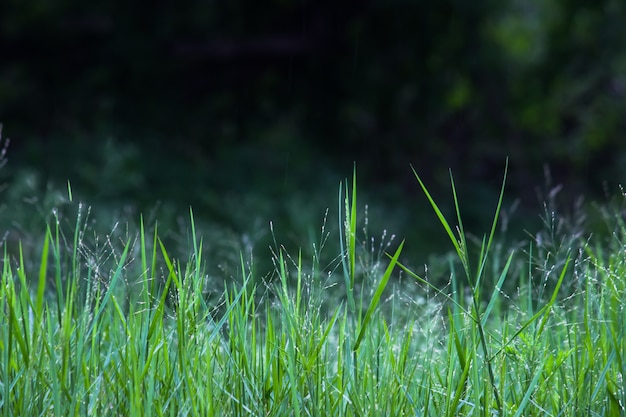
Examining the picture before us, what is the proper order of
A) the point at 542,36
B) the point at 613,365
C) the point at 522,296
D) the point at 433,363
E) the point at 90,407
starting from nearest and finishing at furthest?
the point at 90,407 < the point at 613,365 < the point at 433,363 < the point at 522,296 < the point at 542,36

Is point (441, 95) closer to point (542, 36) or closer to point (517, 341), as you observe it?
point (542, 36)

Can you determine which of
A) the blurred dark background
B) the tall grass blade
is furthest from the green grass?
the blurred dark background

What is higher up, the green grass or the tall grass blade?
the tall grass blade

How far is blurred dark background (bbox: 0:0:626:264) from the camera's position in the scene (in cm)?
686

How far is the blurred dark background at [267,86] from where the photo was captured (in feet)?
22.5

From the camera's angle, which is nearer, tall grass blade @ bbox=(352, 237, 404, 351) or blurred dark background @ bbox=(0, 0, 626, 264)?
tall grass blade @ bbox=(352, 237, 404, 351)

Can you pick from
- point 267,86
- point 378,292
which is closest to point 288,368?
point 378,292

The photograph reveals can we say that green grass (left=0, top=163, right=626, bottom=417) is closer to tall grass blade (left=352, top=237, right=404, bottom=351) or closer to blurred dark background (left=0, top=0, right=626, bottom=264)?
tall grass blade (left=352, top=237, right=404, bottom=351)

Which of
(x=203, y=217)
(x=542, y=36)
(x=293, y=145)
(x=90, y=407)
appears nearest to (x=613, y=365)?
(x=90, y=407)

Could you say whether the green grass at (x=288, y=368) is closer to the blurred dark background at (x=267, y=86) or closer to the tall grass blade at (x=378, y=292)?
the tall grass blade at (x=378, y=292)

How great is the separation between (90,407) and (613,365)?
1080 mm

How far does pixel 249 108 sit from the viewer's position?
24.6ft

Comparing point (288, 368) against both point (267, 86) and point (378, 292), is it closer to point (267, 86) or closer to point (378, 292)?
point (378, 292)

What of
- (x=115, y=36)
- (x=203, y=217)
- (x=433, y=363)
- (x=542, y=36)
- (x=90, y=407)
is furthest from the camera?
(x=542, y=36)
